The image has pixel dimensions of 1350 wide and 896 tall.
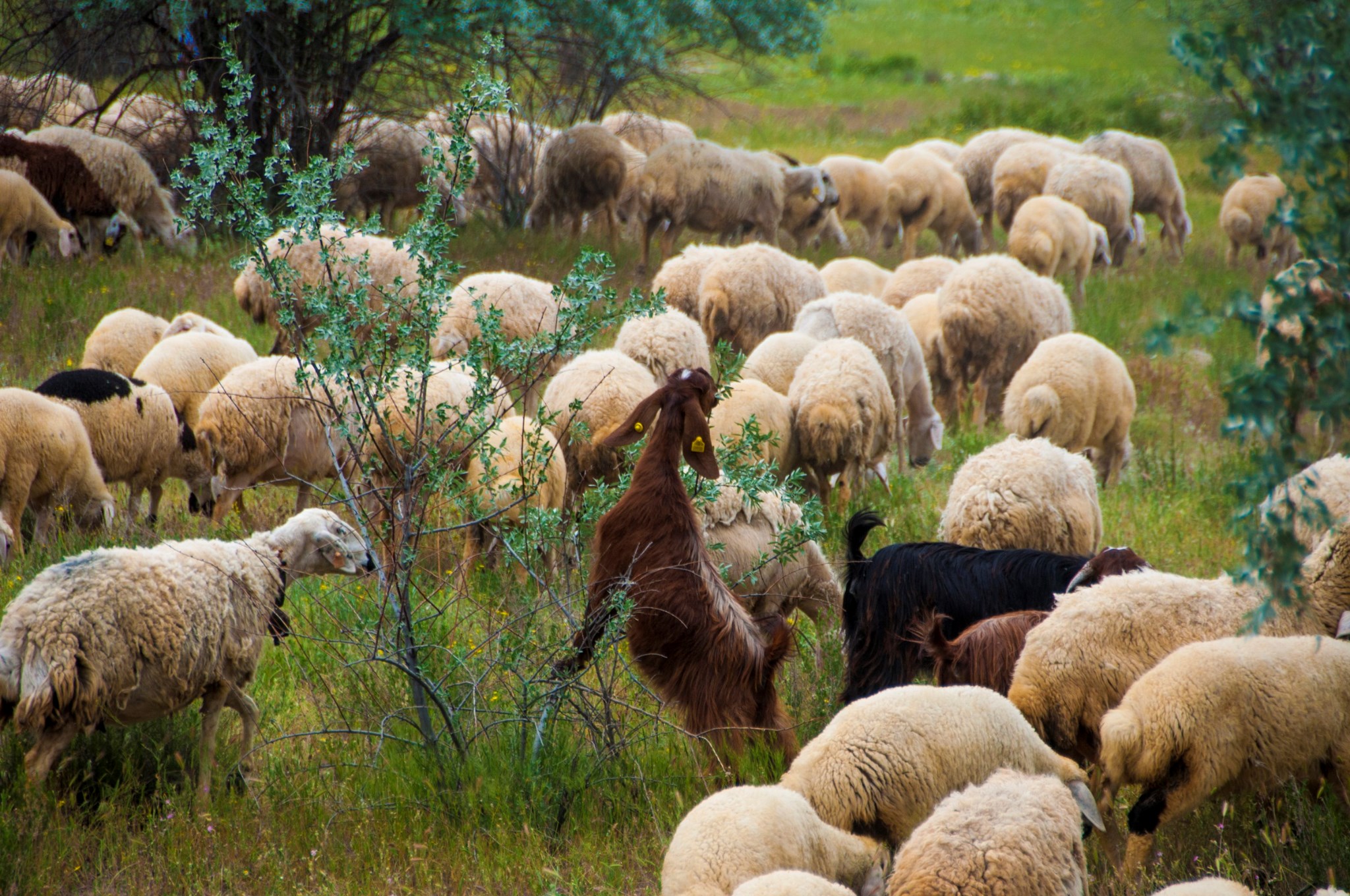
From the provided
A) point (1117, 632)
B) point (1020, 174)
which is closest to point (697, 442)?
point (1117, 632)

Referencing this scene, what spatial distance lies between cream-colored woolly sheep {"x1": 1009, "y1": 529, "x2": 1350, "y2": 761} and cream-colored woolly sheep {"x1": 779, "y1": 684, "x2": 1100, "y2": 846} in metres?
0.53

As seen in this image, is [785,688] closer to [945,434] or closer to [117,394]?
[117,394]

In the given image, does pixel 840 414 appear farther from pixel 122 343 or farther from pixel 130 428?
pixel 122 343

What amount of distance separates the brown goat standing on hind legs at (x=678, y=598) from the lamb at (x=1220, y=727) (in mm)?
1333

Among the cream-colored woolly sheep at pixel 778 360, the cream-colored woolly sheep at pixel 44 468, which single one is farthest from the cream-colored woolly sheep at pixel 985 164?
the cream-colored woolly sheep at pixel 44 468

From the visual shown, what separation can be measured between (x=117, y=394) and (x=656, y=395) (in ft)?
14.9

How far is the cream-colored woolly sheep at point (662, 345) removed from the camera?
→ 8992 mm

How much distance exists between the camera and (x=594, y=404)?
7.55 metres

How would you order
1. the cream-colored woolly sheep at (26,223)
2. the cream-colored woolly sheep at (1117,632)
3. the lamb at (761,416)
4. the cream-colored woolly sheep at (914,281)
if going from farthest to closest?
the cream-colored woolly sheep at (914,281) → the cream-colored woolly sheep at (26,223) → the lamb at (761,416) → the cream-colored woolly sheep at (1117,632)

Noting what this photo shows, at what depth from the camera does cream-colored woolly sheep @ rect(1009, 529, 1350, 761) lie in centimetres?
434

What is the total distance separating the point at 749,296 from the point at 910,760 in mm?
7939

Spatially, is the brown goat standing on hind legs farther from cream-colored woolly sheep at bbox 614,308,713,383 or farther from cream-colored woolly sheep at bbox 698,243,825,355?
cream-colored woolly sheep at bbox 698,243,825,355

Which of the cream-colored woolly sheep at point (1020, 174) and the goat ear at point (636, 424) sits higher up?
the cream-colored woolly sheep at point (1020, 174)

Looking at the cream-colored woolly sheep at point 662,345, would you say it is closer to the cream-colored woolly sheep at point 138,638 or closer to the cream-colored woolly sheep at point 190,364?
the cream-colored woolly sheep at point 190,364
